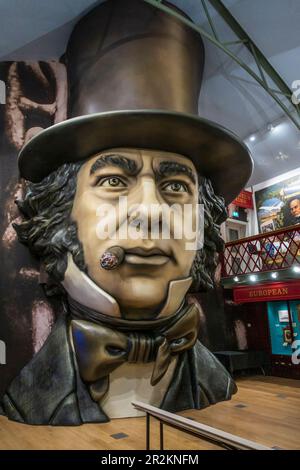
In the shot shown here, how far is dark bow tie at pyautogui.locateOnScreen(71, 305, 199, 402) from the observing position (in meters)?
3.45

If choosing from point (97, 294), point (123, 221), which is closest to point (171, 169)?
point (123, 221)

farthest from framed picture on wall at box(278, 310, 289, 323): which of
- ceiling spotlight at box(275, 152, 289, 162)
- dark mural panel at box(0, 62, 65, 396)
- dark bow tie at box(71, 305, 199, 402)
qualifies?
dark mural panel at box(0, 62, 65, 396)

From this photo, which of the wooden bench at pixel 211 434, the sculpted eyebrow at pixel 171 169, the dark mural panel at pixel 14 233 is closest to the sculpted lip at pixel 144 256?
the sculpted eyebrow at pixel 171 169

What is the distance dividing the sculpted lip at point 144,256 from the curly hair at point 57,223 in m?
0.48

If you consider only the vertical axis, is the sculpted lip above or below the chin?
above

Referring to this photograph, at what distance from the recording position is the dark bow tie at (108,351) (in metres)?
3.45

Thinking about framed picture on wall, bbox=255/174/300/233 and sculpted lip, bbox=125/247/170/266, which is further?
framed picture on wall, bbox=255/174/300/233

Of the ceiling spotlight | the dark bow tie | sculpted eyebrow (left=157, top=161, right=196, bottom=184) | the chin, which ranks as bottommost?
the dark bow tie

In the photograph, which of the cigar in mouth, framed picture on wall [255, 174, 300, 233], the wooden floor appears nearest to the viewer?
the wooden floor

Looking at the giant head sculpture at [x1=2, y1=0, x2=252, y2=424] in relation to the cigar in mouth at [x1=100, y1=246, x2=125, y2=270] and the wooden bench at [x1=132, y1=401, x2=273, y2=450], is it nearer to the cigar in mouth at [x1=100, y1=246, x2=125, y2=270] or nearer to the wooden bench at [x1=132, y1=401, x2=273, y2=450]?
the cigar in mouth at [x1=100, y1=246, x2=125, y2=270]

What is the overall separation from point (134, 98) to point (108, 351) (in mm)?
2527

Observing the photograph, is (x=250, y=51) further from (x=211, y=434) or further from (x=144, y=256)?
(x=211, y=434)

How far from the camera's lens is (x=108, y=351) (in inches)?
137
